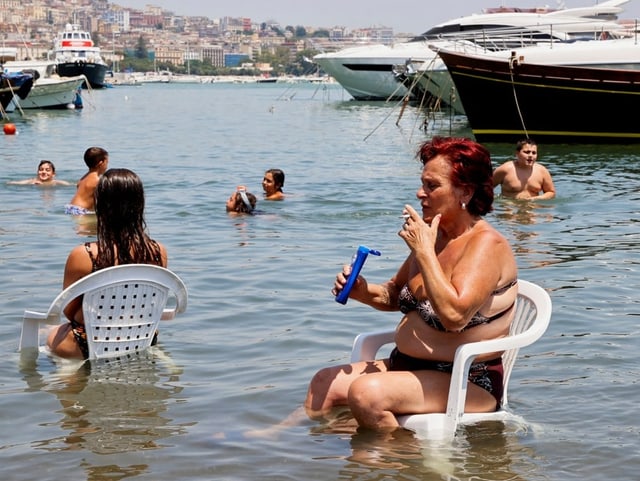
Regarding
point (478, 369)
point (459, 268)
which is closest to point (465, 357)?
point (478, 369)

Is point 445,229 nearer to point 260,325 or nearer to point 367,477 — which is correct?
point 367,477

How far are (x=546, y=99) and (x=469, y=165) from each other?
2135 centimetres

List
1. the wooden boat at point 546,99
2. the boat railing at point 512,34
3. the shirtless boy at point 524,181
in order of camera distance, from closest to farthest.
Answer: the shirtless boy at point 524,181, the wooden boat at point 546,99, the boat railing at point 512,34

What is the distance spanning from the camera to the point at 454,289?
4.82 metres

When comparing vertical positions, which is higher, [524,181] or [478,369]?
[478,369]

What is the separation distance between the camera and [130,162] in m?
24.2

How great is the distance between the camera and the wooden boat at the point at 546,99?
2516 cm

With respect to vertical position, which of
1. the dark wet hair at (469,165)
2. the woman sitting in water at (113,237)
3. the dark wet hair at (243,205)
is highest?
the dark wet hair at (469,165)

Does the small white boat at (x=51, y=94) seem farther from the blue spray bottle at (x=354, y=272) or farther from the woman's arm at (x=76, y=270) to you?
the blue spray bottle at (x=354, y=272)

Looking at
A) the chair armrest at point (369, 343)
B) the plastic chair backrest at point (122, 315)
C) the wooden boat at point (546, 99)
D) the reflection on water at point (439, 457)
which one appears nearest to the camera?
the reflection on water at point (439, 457)

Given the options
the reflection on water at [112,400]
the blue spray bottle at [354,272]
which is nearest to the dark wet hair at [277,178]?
the reflection on water at [112,400]

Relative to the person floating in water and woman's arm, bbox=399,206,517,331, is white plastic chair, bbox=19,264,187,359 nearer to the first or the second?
woman's arm, bbox=399,206,517,331

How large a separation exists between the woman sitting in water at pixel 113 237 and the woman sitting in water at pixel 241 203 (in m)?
7.73

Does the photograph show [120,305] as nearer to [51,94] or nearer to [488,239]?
[488,239]
